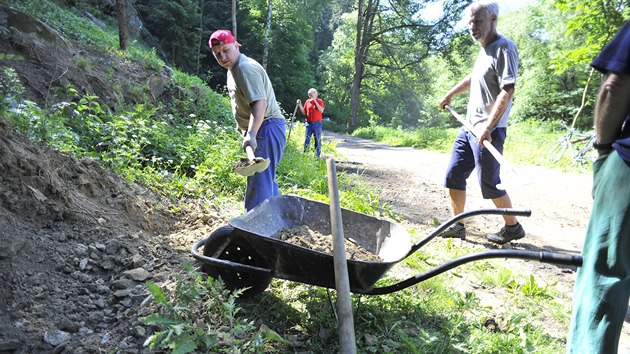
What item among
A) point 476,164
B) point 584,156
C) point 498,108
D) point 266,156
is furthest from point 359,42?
point 266,156

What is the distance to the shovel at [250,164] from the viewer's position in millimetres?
3185

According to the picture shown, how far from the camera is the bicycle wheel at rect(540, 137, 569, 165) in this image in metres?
11.1

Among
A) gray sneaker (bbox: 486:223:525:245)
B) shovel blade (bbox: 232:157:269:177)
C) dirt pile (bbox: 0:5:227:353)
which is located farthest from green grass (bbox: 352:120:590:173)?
dirt pile (bbox: 0:5:227:353)

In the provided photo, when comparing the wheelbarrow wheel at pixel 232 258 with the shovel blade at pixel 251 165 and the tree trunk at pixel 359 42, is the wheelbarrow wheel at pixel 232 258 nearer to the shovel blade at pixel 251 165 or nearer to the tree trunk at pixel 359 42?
the shovel blade at pixel 251 165

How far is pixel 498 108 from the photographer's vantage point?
3.86 m

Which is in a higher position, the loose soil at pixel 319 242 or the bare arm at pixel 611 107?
the bare arm at pixel 611 107

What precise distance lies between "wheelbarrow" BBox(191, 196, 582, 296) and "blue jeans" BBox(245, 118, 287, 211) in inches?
20.5

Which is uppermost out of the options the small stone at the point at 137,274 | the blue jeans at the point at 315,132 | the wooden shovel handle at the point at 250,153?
the wooden shovel handle at the point at 250,153

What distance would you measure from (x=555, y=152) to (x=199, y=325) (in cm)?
1180

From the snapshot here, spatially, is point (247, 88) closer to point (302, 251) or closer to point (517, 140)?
point (302, 251)

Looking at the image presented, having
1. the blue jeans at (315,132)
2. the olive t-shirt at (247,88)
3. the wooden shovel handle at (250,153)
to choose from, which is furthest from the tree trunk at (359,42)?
the wooden shovel handle at (250,153)

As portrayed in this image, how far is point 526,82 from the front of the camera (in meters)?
26.7

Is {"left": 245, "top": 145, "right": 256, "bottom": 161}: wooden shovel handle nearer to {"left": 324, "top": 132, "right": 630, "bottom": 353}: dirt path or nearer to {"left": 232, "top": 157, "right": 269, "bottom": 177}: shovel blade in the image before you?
{"left": 232, "top": 157, "right": 269, "bottom": 177}: shovel blade

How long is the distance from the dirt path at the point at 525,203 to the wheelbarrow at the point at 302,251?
1215mm
